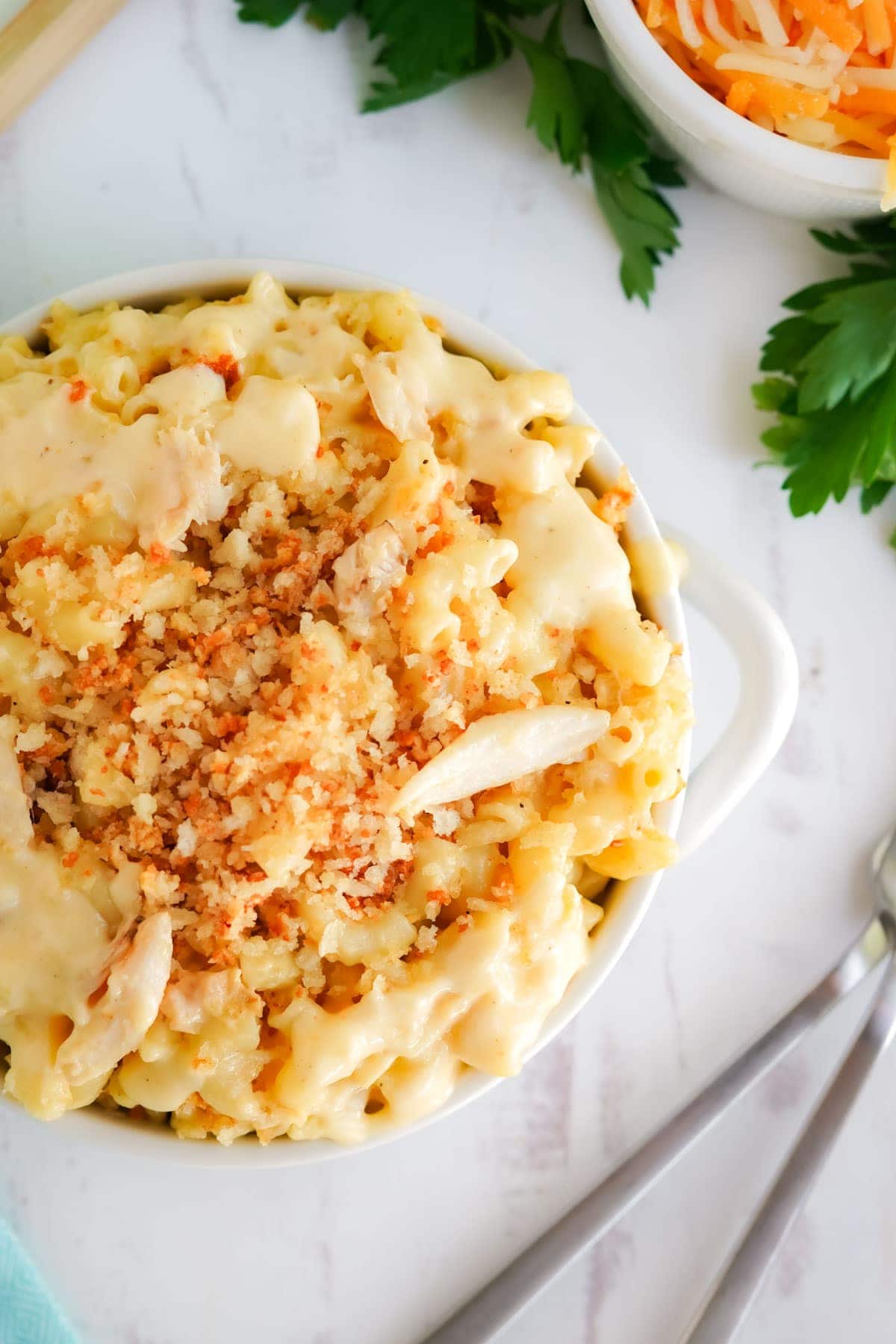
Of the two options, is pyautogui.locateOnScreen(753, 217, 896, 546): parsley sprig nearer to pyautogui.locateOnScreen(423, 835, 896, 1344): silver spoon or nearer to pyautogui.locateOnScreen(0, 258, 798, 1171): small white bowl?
pyautogui.locateOnScreen(0, 258, 798, 1171): small white bowl

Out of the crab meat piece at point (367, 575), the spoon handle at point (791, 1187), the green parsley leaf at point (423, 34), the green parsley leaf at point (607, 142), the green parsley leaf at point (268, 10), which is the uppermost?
the green parsley leaf at point (268, 10)

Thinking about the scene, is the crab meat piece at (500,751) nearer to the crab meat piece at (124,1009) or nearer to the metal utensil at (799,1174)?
the crab meat piece at (124,1009)

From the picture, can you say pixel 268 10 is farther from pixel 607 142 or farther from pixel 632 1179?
pixel 632 1179

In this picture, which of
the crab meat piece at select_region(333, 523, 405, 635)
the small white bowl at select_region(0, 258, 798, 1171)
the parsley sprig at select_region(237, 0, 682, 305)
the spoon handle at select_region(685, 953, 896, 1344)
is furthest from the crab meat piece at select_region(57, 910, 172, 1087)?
the parsley sprig at select_region(237, 0, 682, 305)

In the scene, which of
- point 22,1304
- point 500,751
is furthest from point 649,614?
point 22,1304

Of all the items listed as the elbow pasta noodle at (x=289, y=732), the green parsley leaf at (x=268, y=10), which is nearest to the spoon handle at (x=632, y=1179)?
the elbow pasta noodle at (x=289, y=732)
